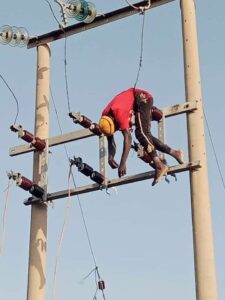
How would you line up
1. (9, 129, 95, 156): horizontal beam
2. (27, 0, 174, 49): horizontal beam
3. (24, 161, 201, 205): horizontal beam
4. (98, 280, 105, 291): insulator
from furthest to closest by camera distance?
(98, 280, 105, 291): insulator < (27, 0, 174, 49): horizontal beam < (9, 129, 95, 156): horizontal beam < (24, 161, 201, 205): horizontal beam

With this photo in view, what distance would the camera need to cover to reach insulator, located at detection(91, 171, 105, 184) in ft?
22.5

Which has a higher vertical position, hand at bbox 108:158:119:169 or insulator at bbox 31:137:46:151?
insulator at bbox 31:137:46:151

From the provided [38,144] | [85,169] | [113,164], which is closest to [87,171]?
[85,169]

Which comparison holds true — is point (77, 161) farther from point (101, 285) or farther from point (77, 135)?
point (101, 285)

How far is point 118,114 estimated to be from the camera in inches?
274

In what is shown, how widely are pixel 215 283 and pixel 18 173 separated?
7.51 ft

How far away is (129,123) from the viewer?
6.99 m

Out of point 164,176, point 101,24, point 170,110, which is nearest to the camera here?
point 164,176

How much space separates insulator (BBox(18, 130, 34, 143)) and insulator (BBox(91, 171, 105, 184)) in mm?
906

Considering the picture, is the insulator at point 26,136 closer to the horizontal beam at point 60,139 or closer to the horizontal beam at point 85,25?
the horizontal beam at point 60,139

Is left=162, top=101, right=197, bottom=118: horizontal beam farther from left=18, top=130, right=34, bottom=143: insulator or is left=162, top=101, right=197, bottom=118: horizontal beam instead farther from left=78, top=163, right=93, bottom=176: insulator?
left=18, top=130, right=34, bottom=143: insulator

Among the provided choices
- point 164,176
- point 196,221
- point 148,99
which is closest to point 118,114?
point 148,99

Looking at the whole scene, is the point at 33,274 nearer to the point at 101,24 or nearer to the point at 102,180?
the point at 102,180

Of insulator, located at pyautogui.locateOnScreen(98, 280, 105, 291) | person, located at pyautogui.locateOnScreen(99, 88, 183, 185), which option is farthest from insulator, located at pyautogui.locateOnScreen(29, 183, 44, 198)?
insulator, located at pyautogui.locateOnScreen(98, 280, 105, 291)
